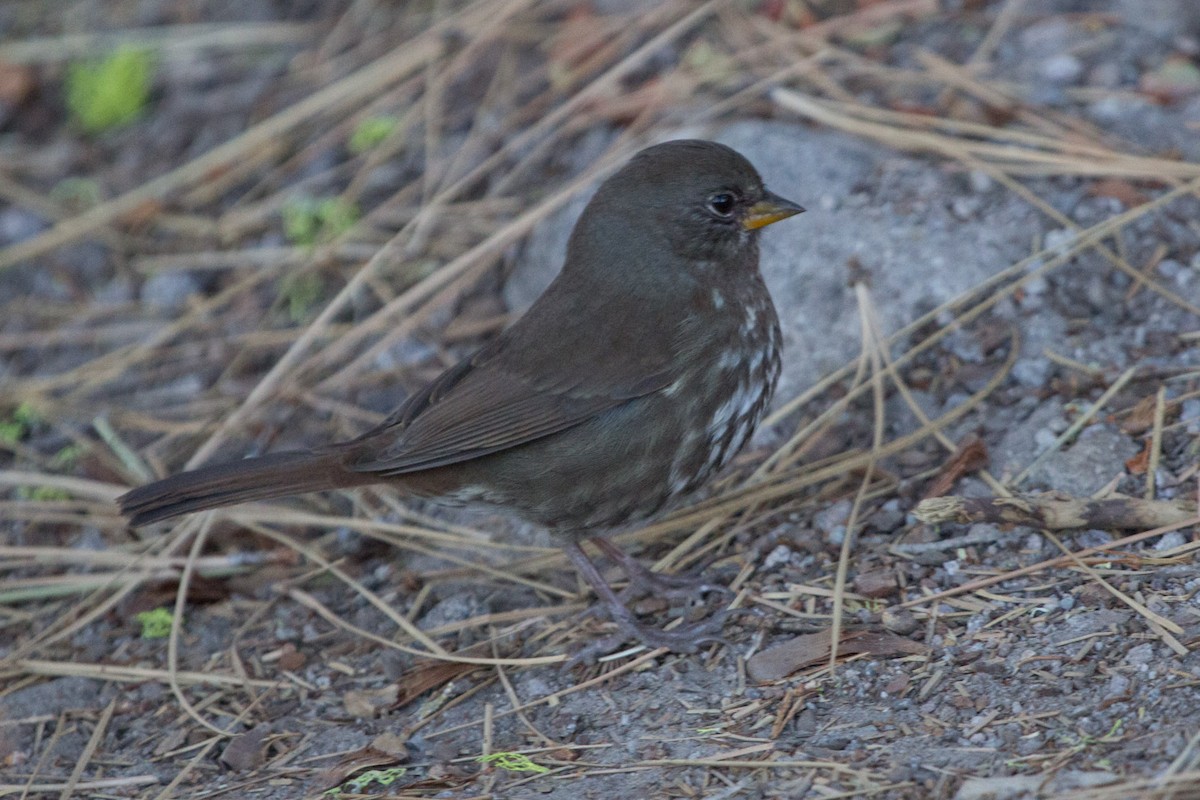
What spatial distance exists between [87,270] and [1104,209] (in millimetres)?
4084

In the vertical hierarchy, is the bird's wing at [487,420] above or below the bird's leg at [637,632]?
above

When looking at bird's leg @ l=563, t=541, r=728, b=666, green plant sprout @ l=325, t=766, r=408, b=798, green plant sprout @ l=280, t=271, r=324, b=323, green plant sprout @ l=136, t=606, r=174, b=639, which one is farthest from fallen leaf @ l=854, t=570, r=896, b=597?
green plant sprout @ l=280, t=271, r=324, b=323

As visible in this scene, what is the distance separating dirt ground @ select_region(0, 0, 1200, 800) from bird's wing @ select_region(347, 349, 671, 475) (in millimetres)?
511

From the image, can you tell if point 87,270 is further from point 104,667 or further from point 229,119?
point 104,667

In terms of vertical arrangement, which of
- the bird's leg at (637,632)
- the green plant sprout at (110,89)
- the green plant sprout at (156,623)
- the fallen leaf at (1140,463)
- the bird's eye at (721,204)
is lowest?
the bird's leg at (637,632)

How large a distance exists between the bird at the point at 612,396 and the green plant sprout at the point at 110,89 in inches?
123

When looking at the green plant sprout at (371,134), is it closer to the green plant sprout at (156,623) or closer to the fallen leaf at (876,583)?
the green plant sprout at (156,623)

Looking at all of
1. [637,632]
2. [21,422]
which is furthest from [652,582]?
[21,422]

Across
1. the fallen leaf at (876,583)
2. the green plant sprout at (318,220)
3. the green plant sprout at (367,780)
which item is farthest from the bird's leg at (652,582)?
the green plant sprout at (318,220)

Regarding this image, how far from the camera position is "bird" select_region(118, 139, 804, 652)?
12.7 ft

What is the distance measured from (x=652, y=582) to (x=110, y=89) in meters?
3.97

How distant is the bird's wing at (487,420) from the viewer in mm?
3875

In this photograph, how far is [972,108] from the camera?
4949mm

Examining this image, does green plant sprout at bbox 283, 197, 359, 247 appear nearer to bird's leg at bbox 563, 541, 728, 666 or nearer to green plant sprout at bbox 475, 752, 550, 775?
bird's leg at bbox 563, 541, 728, 666
